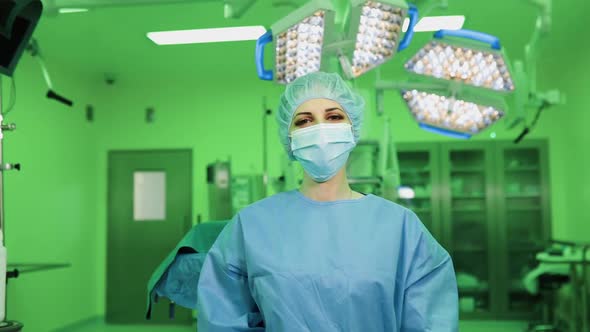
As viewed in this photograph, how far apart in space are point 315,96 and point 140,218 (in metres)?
4.75

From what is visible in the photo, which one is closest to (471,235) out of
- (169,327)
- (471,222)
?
(471,222)

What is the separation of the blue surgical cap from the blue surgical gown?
8.6 inches

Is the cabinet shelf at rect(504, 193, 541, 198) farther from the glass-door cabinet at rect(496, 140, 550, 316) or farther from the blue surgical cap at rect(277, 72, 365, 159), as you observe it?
the blue surgical cap at rect(277, 72, 365, 159)

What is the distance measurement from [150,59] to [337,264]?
13.7 ft

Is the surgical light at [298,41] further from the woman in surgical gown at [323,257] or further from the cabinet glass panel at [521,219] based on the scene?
the cabinet glass panel at [521,219]

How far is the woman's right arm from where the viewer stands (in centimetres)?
147

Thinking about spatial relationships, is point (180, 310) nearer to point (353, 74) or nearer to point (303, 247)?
point (353, 74)

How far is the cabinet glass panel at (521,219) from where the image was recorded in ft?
18.7

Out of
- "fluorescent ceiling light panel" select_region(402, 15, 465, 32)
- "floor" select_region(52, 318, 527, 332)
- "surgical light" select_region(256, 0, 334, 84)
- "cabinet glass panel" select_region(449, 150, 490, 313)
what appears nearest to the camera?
"surgical light" select_region(256, 0, 334, 84)

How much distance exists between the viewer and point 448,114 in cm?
297

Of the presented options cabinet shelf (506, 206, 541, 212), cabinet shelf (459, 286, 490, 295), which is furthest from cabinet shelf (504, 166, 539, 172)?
cabinet shelf (459, 286, 490, 295)

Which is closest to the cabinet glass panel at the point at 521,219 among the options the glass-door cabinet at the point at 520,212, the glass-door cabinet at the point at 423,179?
the glass-door cabinet at the point at 520,212

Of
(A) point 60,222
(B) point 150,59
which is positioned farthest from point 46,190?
(B) point 150,59

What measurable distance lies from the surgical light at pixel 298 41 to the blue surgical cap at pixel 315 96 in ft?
1.21
